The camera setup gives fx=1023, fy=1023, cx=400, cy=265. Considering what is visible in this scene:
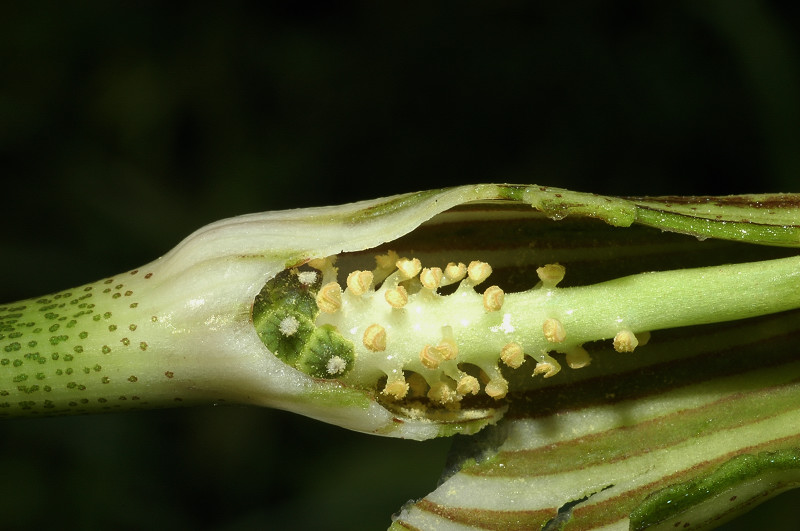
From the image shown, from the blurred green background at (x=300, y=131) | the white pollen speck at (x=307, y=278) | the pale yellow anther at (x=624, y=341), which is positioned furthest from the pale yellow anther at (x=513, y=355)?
the blurred green background at (x=300, y=131)

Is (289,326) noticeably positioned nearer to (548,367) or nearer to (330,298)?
(330,298)

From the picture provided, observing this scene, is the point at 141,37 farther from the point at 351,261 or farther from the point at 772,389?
the point at 772,389

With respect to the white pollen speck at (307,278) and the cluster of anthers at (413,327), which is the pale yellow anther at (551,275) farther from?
the white pollen speck at (307,278)

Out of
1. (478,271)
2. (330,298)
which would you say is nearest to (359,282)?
(330,298)

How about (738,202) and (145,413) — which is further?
(145,413)

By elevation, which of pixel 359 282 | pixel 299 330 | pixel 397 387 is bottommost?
pixel 397 387

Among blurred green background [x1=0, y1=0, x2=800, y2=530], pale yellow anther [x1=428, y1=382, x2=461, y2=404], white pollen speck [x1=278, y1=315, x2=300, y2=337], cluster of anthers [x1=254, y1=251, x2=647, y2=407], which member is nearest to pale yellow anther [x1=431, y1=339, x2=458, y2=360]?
cluster of anthers [x1=254, y1=251, x2=647, y2=407]

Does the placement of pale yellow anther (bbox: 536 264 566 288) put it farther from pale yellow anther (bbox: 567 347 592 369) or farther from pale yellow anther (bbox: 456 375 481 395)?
pale yellow anther (bbox: 456 375 481 395)

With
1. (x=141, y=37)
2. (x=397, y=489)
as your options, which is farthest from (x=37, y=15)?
(x=397, y=489)
